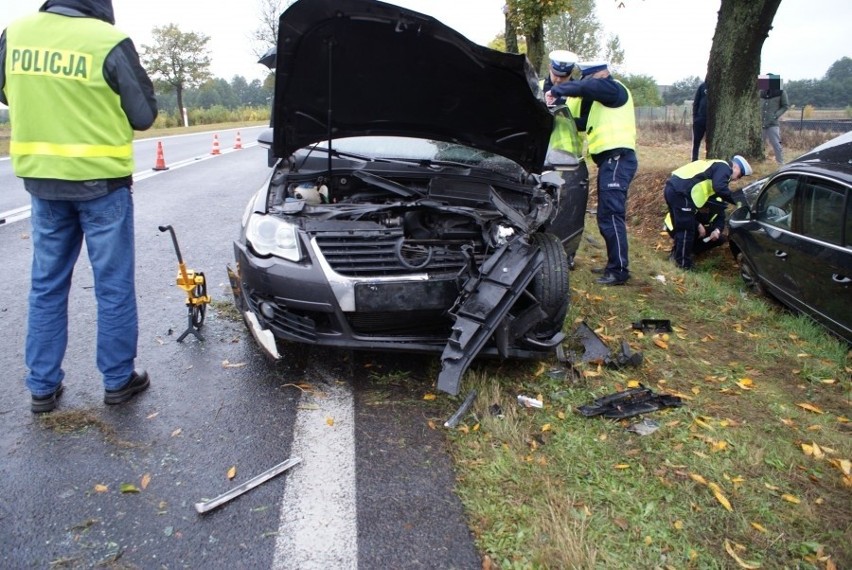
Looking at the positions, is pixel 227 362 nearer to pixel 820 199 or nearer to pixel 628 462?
pixel 628 462

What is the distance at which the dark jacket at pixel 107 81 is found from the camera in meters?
3.05

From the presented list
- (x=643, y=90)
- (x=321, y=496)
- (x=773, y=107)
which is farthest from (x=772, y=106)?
(x=643, y=90)

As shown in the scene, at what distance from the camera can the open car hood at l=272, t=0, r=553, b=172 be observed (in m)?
3.62

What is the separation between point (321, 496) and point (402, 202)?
2.06m

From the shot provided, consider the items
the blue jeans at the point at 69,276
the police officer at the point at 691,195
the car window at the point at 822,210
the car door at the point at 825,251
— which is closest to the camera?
the blue jeans at the point at 69,276

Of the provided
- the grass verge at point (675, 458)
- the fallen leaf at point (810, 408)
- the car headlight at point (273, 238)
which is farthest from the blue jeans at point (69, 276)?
the fallen leaf at point (810, 408)

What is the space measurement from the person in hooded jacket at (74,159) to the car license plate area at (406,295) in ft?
4.10

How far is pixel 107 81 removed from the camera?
307cm

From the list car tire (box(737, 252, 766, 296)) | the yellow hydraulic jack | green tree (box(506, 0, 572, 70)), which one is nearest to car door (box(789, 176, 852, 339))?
car tire (box(737, 252, 766, 296))

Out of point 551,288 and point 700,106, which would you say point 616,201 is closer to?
point 551,288

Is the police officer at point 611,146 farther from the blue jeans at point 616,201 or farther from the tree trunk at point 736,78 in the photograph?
the tree trunk at point 736,78

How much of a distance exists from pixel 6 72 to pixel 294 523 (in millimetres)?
2522

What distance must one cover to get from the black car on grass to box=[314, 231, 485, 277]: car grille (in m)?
2.74

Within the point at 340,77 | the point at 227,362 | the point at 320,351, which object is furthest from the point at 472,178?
the point at 227,362
